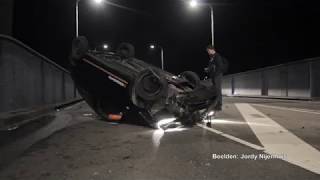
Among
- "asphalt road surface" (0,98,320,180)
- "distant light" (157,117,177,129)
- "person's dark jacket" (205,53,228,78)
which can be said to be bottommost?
"asphalt road surface" (0,98,320,180)

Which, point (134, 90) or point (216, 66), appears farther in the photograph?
point (216, 66)

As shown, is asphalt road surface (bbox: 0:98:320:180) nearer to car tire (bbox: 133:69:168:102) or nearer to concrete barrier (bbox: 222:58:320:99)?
car tire (bbox: 133:69:168:102)

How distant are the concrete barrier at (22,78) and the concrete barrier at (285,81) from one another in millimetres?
17332

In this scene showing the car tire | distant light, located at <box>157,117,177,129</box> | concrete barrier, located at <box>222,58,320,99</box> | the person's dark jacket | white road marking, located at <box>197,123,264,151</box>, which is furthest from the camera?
concrete barrier, located at <box>222,58,320,99</box>

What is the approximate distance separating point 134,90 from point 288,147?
13.2 ft

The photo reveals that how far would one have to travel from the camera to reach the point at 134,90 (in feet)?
29.8

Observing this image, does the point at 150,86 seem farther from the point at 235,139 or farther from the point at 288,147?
the point at 288,147

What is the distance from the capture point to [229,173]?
4.89 meters

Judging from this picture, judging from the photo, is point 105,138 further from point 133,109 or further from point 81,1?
point 81,1

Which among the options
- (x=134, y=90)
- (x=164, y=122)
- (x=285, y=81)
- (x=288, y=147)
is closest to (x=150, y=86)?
(x=134, y=90)

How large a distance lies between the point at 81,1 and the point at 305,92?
19.0 m

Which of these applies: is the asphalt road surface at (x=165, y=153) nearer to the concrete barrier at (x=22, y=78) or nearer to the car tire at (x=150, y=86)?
the car tire at (x=150, y=86)

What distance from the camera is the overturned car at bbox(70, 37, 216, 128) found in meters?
9.12

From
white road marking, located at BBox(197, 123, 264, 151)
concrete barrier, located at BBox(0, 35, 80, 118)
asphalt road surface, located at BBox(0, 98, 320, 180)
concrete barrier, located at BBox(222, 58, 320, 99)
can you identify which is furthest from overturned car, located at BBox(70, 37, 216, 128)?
concrete barrier, located at BBox(222, 58, 320, 99)
